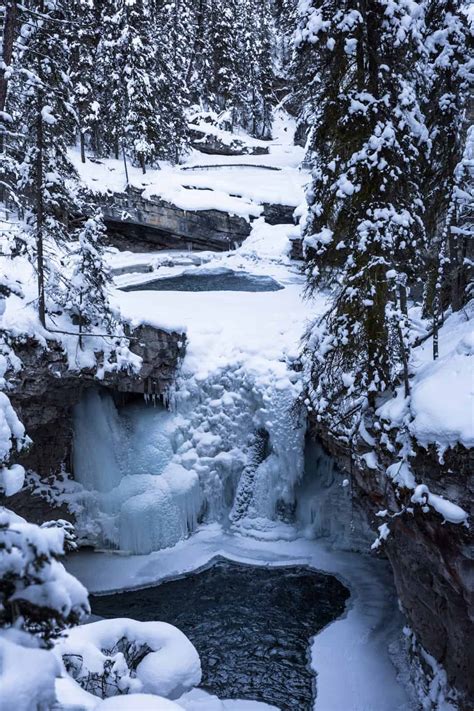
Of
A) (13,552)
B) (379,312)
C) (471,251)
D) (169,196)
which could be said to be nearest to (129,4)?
(169,196)

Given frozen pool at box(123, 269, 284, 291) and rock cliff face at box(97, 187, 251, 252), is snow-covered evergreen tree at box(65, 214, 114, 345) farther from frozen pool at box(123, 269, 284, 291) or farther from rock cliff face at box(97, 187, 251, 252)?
rock cliff face at box(97, 187, 251, 252)

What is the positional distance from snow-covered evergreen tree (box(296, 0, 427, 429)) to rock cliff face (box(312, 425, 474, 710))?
4.68 feet

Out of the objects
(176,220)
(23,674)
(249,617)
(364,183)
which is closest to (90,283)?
(364,183)

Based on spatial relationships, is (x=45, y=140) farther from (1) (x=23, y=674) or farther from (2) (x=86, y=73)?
(2) (x=86, y=73)

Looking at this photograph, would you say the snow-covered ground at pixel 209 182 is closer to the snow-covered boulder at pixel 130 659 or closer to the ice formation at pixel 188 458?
the ice formation at pixel 188 458

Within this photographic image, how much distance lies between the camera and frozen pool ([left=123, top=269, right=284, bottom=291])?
20.5 metres

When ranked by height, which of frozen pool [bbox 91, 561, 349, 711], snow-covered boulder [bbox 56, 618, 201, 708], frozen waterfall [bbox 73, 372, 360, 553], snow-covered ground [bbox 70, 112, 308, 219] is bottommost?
frozen pool [bbox 91, 561, 349, 711]

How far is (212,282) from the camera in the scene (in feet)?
71.6

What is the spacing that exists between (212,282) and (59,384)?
10136mm

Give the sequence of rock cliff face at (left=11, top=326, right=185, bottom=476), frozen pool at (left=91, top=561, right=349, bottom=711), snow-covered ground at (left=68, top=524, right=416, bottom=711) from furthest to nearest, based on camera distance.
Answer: rock cliff face at (left=11, top=326, right=185, bottom=476) < frozen pool at (left=91, top=561, right=349, bottom=711) < snow-covered ground at (left=68, top=524, right=416, bottom=711)

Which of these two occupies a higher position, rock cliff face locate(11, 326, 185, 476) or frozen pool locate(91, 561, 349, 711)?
rock cliff face locate(11, 326, 185, 476)

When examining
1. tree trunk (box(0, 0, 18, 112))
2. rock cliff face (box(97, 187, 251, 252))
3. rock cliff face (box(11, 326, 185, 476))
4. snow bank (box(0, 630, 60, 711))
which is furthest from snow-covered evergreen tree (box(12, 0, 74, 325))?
rock cliff face (box(97, 187, 251, 252))

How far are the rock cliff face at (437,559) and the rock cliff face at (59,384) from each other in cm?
614

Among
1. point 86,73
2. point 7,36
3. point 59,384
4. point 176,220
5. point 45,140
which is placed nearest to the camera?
point 7,36
